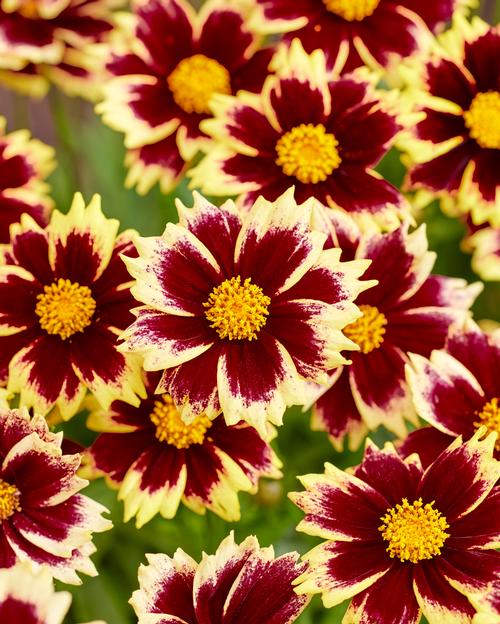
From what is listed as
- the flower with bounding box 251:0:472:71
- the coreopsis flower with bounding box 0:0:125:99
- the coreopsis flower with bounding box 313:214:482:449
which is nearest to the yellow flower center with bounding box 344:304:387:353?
the coreopsis flower with bounding box 313:214:482:449

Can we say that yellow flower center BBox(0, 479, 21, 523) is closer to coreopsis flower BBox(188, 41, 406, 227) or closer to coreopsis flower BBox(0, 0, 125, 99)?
coreopsis flower BBox(188, 41, 406, 227)

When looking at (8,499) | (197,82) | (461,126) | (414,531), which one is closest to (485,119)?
(461,126)

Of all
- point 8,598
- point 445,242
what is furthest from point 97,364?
point 445,242

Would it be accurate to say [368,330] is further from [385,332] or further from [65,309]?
[65,309]

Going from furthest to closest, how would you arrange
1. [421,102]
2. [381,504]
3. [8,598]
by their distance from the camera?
[421,102], [381,504], [8,598]

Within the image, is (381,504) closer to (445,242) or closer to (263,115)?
(263,115)

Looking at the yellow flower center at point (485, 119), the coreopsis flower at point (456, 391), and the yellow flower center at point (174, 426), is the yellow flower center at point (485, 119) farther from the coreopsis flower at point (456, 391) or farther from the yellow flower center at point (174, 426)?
the yellow flower center at point (174, 426)
